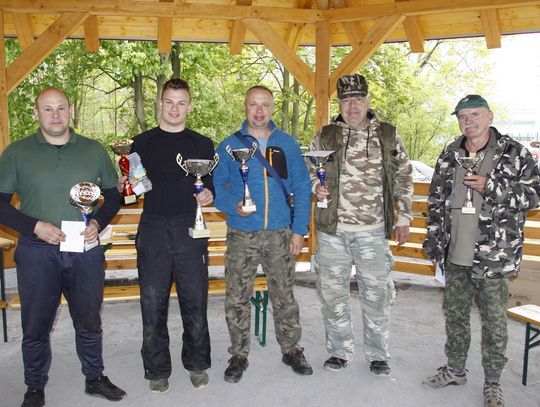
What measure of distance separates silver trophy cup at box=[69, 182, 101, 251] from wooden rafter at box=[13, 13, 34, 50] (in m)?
4.40

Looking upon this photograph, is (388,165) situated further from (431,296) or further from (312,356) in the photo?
(431,296)

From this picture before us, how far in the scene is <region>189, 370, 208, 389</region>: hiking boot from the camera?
3.70 metres

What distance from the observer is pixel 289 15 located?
249 inches

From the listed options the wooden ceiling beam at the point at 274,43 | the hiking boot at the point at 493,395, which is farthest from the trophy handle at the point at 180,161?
the wooden ceiling beam at the point at 274,43

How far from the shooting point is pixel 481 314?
3430 mm

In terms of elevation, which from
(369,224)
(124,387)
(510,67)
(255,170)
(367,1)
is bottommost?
(124,387)

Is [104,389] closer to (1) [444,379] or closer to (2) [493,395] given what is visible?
(1) [444,379]

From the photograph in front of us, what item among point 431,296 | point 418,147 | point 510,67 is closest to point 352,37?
point 431,296

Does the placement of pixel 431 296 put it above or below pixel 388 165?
below

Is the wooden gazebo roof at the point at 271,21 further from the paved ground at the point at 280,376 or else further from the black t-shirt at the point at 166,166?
the black t-shirt at the point at 166,166

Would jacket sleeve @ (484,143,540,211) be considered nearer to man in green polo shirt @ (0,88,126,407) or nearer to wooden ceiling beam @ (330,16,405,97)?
man in green polo shirt @ (0,88,126,407)

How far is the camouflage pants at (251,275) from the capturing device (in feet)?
A: 12.2

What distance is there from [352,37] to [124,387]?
5027 millimetres

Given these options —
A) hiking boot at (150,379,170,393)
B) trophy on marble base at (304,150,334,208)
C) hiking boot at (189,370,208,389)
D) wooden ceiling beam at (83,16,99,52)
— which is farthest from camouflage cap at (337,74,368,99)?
wooden ceiling beam at (83,16,99,52)
